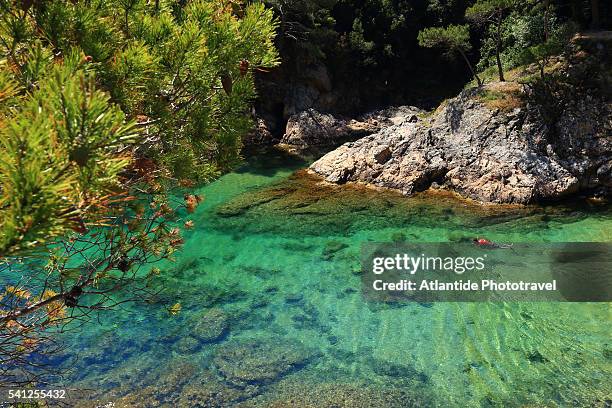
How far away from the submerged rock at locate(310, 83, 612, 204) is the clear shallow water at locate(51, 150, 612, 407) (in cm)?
259

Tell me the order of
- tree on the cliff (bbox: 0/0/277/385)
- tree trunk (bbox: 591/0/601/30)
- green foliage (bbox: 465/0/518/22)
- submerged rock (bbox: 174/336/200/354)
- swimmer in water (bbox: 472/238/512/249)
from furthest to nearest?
tree trunk (bbox: 591/0/601/30) → green foliage (bbox: 465/0/518/22) → swimmer in water (bbox: 472/238/512/249) → submerged rock (bbox: 174/336/200/354) → tree on the cliff (bbox: 0/0/277/385)

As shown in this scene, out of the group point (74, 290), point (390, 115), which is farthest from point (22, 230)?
point (390, 115)

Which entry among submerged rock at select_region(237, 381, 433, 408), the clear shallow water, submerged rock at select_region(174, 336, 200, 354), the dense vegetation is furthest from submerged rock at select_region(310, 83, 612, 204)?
the dense vegetation

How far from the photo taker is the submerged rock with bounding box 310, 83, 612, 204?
1530 cm

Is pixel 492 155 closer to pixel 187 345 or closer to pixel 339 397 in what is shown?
pixel 339 397

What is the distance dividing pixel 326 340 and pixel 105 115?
24.4ft

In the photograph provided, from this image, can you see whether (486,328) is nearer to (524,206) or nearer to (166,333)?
(166,333)

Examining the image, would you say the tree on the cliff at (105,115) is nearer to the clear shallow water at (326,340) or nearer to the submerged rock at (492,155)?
the clear shallow water at (326,340)

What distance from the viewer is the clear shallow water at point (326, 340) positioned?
692cm

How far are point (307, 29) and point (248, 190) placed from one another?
50.2 ft

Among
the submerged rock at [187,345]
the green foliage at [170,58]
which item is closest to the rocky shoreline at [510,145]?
the submerged rock at [187,345]

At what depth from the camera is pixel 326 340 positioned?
329 inches

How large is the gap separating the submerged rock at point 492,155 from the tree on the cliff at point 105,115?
13600 millimetres

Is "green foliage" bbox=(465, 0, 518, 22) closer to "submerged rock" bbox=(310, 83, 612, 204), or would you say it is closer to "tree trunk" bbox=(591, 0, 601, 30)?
"submerged rock" bbox=(310, 83, 612, 204)
